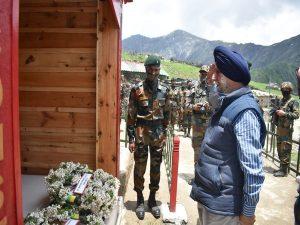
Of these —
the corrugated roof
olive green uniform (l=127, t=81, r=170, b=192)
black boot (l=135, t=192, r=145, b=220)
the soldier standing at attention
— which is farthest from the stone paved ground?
the corrugated roof

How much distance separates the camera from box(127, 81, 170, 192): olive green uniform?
16.9 ft

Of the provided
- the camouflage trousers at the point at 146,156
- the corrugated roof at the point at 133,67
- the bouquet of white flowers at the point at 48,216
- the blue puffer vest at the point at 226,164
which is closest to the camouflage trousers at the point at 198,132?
the camouflage trousers at the point at 146,156

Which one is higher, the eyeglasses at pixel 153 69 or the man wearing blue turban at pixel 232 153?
Answer: the eyeglasses at pixel 153 69

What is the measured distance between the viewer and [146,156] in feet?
17.4

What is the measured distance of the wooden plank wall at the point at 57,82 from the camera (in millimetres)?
4504

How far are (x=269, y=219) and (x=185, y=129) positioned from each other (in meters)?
9.26

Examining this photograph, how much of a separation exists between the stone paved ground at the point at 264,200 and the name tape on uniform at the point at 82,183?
1.11 m

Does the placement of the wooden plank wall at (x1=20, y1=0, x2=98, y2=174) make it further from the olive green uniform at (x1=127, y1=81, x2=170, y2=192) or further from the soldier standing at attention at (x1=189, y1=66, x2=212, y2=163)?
the soldier standing at attention at (x1=189, y1=66, x2=212, y2=163)

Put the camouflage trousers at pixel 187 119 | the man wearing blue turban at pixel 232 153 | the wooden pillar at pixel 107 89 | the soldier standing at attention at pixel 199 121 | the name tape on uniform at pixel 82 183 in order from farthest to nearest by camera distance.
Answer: the camouflage trousers at pixel 187 119 → the soldier standing at attention at pixel 199 121 → the wooden pillar at pixel 107 89 → the name tape on uniform at pixel 82 183 → the man wearing blue turban at pixel 232 153

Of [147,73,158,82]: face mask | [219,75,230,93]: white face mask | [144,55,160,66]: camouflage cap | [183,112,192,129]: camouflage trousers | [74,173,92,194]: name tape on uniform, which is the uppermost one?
[144,55,160,66]: camouflage cap

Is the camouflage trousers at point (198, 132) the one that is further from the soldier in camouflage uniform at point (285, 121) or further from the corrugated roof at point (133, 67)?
the corrugated roof at point (133, 67)

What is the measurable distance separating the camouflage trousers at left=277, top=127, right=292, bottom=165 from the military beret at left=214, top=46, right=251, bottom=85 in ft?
19.2

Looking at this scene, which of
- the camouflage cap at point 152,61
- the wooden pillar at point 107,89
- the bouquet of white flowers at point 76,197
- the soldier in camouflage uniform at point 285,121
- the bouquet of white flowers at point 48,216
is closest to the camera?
the bouquet of white flowers at point 48,216

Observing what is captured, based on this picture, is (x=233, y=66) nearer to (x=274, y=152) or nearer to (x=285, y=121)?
(x=285, y=121)
